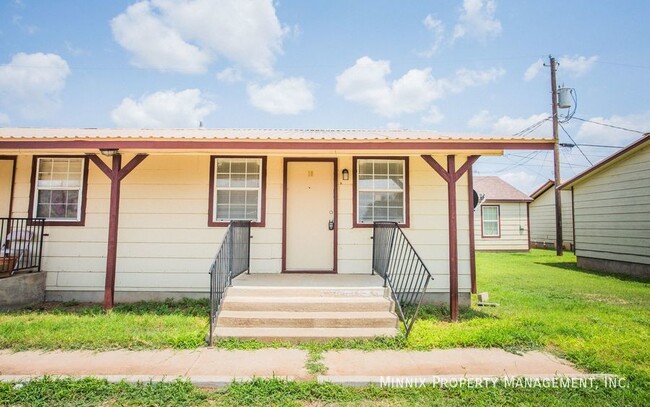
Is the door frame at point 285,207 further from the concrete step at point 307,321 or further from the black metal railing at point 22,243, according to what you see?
the black metal railing at point 22,243

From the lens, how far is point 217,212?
6.54 meters

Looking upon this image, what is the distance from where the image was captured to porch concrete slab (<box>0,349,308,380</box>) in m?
3.43

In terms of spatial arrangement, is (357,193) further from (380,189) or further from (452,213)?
(452,213)

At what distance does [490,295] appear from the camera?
7359mm

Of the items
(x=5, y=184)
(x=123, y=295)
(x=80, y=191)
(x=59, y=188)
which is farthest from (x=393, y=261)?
(x=5, y=184)

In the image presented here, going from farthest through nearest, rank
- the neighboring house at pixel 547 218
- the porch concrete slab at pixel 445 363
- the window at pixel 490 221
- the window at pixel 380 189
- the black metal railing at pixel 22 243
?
the neighboring house at pixel 547 218, the window at pixel 490 221, the window at pixel 380 189, the black metal railing at pixel 22 243, the porch concrete slab at pixel 445 363

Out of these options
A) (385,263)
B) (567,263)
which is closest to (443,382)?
(385,263)

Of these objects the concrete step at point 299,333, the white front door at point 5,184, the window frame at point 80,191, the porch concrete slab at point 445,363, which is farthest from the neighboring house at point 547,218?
the white front door at point 5,184

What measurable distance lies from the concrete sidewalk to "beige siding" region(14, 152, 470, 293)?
8.02 feet

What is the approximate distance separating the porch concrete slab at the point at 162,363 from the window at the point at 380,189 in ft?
10.6

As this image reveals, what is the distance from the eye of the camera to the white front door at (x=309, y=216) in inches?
256

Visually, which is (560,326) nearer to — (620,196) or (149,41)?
(620,196)

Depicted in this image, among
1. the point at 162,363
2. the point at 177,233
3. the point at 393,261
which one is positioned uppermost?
the point at 177,233

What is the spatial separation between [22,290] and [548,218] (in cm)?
2433
